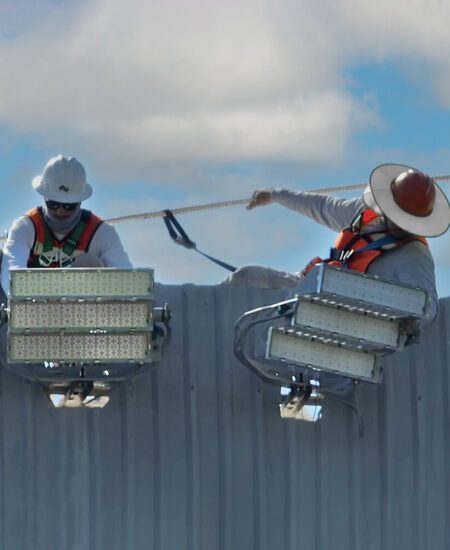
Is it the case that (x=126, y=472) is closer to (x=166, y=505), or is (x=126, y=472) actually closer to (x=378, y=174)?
(x=166, y=505)

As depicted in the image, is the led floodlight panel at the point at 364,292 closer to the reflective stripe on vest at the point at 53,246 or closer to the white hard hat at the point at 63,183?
the reflective stripe on vest at the point at 53,246

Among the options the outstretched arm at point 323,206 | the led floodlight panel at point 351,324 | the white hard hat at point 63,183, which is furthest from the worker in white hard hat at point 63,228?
the led floodlight panel at point 351,324

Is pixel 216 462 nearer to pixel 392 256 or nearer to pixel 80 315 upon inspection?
pixel 80 315

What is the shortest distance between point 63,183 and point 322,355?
2416 millimetres

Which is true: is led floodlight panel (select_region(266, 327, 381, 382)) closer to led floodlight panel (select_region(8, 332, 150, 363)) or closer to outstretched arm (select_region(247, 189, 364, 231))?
led floodlight panel (select_region(8, 332, 150, 363))

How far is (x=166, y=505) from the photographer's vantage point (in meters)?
10.6

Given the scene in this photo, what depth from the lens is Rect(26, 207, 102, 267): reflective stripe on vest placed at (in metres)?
10.9

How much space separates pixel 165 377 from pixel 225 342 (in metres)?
0.52

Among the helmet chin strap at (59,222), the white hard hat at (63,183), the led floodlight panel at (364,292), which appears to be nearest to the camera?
the led floodlight panel at (364,292)

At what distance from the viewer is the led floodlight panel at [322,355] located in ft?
32.5

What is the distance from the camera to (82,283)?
976 centimetres

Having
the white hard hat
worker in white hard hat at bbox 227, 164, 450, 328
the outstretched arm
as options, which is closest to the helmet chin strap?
the white hard hat

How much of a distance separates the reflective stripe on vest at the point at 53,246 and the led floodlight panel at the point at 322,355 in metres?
1.87

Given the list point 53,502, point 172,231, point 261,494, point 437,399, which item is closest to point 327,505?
point 261,494
